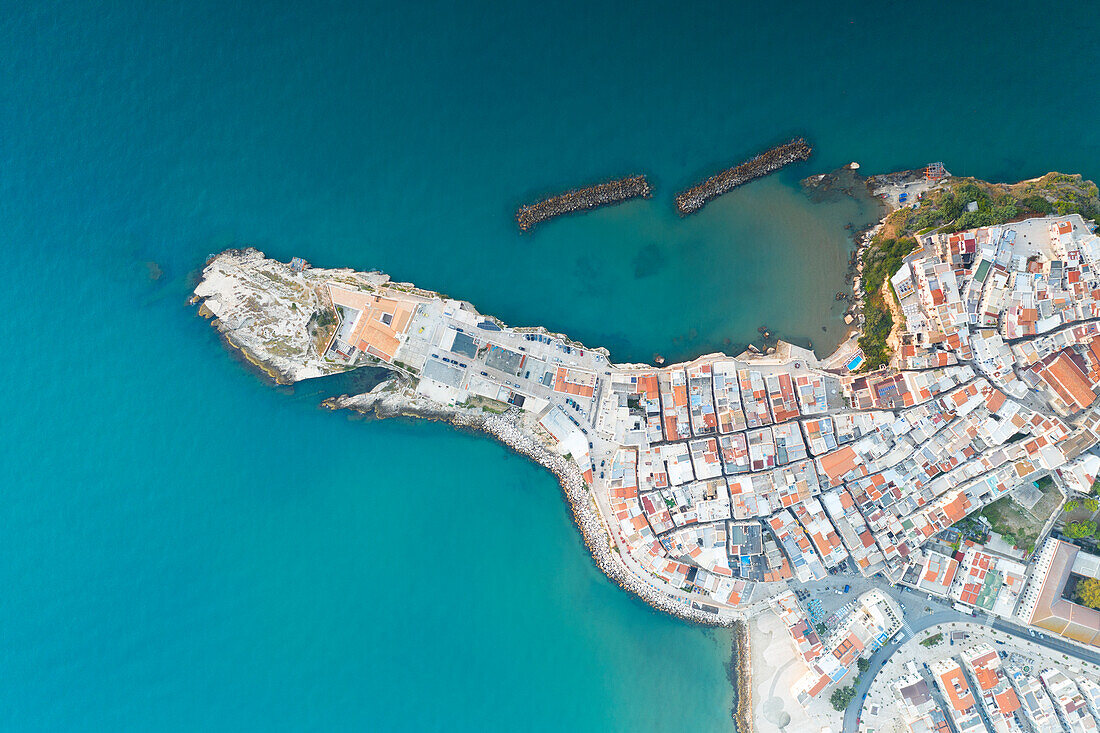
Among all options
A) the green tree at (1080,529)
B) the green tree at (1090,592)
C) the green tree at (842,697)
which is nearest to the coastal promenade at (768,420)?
the green tree at (842,697)

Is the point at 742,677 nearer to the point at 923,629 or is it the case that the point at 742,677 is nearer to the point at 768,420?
the point at 923,629

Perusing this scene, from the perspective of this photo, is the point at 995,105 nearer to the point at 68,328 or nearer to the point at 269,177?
the point at 269,177

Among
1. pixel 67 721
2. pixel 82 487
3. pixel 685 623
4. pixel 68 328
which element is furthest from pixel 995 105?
pixel 67 721

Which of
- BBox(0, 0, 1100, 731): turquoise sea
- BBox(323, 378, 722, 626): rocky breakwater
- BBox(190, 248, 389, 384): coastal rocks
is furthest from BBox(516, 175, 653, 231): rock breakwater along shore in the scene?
BBox(323, 378, 722, 626): rocky breakwater

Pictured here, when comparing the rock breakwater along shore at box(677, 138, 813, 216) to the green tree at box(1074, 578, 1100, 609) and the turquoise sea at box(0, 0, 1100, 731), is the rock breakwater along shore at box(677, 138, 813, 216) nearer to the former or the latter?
the turquoise sea at box(0, 0, 1100, 731)

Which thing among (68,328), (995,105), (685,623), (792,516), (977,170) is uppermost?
(995,105)

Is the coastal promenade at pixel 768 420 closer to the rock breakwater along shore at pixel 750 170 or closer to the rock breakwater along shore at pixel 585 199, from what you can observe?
the rock breakwater along shore at pixel 585 199

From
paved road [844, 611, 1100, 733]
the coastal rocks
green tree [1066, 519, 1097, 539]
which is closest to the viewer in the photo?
green tree [1066, 519, 1097, 539]
